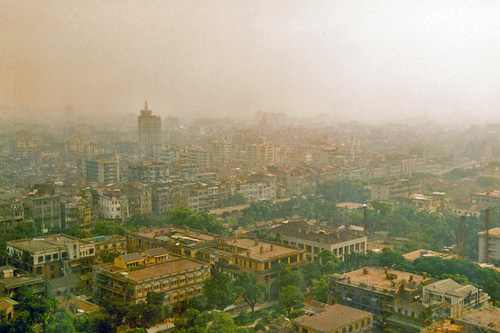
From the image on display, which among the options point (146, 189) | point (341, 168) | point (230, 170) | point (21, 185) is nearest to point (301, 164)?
point (341, 168)

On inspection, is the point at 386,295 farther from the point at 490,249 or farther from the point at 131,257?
the point at 490,249

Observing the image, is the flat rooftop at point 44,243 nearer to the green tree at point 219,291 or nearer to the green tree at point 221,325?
the green tree at point 219,291

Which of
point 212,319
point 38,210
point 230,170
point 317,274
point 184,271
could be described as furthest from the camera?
point 230,170

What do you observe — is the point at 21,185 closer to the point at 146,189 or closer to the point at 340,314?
the point at 146,189

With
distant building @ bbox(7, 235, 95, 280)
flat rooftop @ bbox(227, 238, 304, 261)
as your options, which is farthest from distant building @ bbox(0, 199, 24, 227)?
flat rooftop @ bbox(227, 238, 304, 261)

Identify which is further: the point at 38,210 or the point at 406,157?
the point at 406,157

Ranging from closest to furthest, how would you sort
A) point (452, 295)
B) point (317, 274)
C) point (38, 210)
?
point (452, 295), point (317, 274), point (38, 210)

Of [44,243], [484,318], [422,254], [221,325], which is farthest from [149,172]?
[484,318]
